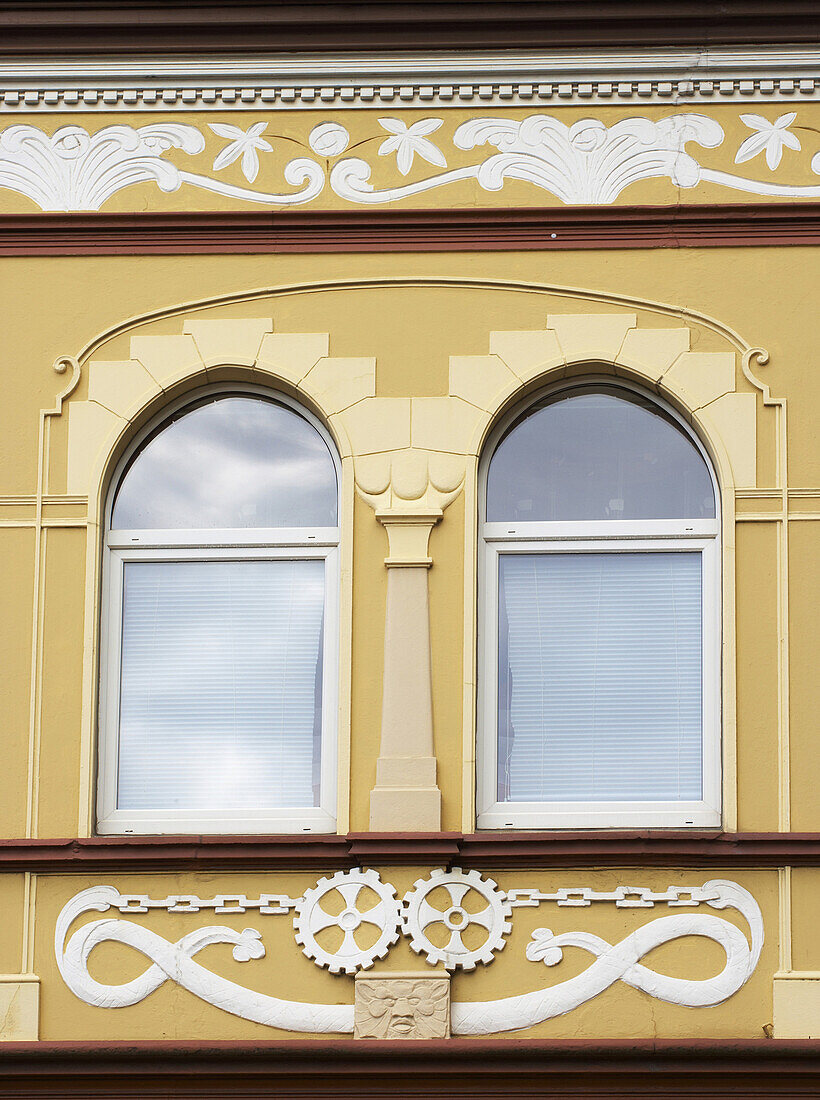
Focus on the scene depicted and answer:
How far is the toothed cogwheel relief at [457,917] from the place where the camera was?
837 centimetres

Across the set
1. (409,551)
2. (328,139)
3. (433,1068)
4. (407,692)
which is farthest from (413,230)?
(433,1068)

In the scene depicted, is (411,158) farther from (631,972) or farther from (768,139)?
(631,972)

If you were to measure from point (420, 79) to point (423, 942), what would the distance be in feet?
13.7

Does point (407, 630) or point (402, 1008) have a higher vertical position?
point (407, 630)

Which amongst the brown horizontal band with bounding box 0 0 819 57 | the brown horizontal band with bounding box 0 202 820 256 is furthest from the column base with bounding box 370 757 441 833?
the brown horizontal band with bounding box 0 0 819 57

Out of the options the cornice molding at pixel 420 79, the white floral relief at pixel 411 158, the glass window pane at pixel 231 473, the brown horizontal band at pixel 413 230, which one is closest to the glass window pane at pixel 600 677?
the glass window pane at pixel 231 473

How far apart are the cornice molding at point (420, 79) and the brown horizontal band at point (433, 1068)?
4506 mm

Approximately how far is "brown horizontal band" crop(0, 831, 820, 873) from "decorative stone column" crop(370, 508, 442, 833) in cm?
13

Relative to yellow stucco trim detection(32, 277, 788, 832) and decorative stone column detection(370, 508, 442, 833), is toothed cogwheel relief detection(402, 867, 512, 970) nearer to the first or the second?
decorative stone column detection(370, 508, 442, 833)

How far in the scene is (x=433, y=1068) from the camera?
8.17m

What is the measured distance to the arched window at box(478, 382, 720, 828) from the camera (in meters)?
8.76

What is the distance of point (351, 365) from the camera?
9.03 m

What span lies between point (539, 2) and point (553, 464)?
226 cm

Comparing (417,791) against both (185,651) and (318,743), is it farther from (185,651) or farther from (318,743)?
(185,651)
